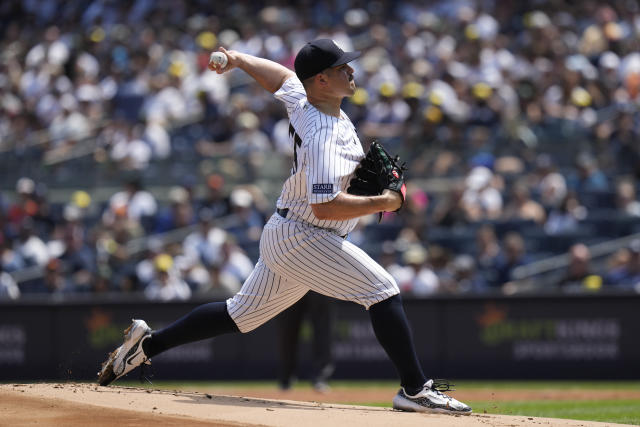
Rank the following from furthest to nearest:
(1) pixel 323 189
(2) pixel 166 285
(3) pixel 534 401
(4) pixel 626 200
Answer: (4) pixel 626 200, (2) pixel 166 285, (3) pixel 534 401, (1) pixel 323 189

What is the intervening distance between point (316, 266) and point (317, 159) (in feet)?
1.88

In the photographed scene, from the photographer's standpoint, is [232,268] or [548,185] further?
[548,185]

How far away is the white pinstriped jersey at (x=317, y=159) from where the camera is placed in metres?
5.07

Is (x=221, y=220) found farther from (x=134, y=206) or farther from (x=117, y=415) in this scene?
(x=117, y=415)

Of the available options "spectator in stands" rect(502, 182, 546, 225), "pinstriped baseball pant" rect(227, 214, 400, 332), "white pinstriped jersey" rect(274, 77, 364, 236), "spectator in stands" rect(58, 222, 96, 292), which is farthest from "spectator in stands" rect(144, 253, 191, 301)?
"white pinstriped jersey" rect(274, 77, 364, 236)

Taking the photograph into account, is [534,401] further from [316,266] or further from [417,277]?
[316,266]

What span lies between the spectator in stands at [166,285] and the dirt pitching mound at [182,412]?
606cm

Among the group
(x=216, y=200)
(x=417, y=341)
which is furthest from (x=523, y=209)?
(x=216, y=200)

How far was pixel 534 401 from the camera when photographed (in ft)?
28.6

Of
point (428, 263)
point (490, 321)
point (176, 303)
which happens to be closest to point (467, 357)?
point (490, 321)

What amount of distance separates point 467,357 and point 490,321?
1.56 feet

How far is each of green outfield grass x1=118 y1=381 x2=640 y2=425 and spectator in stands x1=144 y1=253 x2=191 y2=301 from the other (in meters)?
1.01

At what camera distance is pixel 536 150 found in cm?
1342

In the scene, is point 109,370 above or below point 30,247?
below
